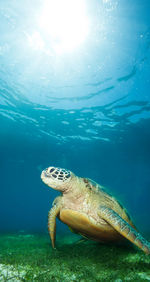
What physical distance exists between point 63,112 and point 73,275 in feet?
44.3

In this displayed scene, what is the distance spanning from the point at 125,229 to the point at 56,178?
1.71 metres

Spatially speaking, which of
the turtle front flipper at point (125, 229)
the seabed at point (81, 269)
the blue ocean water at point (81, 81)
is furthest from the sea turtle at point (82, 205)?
the blue ocean water at point (81, 81)

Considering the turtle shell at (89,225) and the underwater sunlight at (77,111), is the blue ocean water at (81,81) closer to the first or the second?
the underwater sunlight at (77,111)

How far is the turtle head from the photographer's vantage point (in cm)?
348

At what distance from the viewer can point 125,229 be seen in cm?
297

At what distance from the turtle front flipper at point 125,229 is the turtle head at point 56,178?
1.00 m

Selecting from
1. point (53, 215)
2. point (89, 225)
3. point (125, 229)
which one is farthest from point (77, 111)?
point (125, 229)

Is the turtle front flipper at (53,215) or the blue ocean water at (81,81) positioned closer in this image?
the turtle front flipper at (53,215)

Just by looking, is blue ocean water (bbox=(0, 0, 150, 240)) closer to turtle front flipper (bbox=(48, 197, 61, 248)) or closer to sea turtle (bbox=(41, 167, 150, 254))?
sea turtle (bbox=(41, 167, 150, 254))

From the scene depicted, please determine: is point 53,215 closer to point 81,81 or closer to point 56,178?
point 56,178

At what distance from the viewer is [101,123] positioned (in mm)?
16562

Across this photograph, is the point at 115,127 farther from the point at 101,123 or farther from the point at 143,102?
Answer: the point at 143,102

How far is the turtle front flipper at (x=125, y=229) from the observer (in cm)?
281

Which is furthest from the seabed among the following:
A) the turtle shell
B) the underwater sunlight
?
the turtle shell
